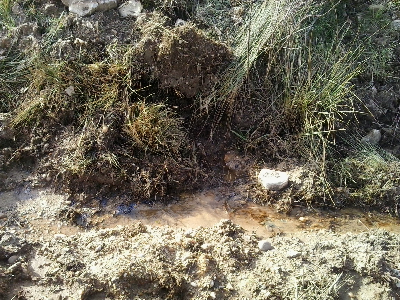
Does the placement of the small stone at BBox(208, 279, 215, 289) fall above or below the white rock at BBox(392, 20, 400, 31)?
below

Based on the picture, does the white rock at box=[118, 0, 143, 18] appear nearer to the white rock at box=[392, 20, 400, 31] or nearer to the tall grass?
the tall grass

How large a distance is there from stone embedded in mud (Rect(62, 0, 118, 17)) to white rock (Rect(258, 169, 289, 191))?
1.94 meters

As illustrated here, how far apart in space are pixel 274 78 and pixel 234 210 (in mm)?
1164

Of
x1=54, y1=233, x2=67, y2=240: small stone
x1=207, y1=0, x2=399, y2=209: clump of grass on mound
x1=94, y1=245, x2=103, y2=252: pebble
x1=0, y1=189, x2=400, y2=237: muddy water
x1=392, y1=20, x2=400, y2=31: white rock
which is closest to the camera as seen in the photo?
x1=94, y1=245, x2=103, y2=252: pebble

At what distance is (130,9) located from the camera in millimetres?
3756

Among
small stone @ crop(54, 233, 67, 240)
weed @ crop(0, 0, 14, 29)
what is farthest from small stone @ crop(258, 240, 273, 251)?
weed @ crop(0, 0, 14, 29)

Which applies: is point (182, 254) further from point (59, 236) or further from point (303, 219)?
point (303, 219)

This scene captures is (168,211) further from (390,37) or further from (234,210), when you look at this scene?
(390,37)

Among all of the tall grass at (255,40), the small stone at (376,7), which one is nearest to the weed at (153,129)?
the tall grass at (255,40)

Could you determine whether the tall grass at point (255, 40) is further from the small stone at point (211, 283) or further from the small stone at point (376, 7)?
the small stone at point (211, 283)

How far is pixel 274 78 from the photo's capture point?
3641mm

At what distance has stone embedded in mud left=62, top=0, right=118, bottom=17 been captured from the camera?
12.1 ft

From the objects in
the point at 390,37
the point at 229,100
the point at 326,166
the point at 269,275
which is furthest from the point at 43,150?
the point at 390,37

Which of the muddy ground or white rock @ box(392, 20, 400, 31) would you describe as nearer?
the muddy ground
